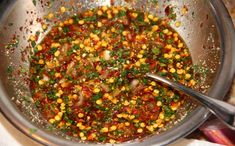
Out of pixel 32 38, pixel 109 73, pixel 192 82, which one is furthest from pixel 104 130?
pixel 32 38

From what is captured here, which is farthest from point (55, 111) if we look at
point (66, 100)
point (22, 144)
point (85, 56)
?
point (85, 56)

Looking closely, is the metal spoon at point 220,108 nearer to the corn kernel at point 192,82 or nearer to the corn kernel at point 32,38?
the corn kernel at point 192,82

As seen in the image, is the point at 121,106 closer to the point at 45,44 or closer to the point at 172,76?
the point at 172,76

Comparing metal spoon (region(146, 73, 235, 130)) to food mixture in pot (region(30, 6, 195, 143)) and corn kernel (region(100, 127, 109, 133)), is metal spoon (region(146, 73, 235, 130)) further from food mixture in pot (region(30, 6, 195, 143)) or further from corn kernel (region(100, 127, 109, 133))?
corn kernel (region(100, 127, 109, 133))

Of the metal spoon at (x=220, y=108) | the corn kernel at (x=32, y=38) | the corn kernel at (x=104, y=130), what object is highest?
the corn kernel at (x=32, y=38)

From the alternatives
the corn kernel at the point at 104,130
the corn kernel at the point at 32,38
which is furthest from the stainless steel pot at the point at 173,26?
the corn kernel at the point at 104,130

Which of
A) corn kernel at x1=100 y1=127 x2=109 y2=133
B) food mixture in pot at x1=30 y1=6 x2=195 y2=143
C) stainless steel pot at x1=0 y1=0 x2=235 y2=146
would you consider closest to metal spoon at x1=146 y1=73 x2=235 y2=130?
stainless steel pot at x1=0 y1=0 x2=235 y2=146
